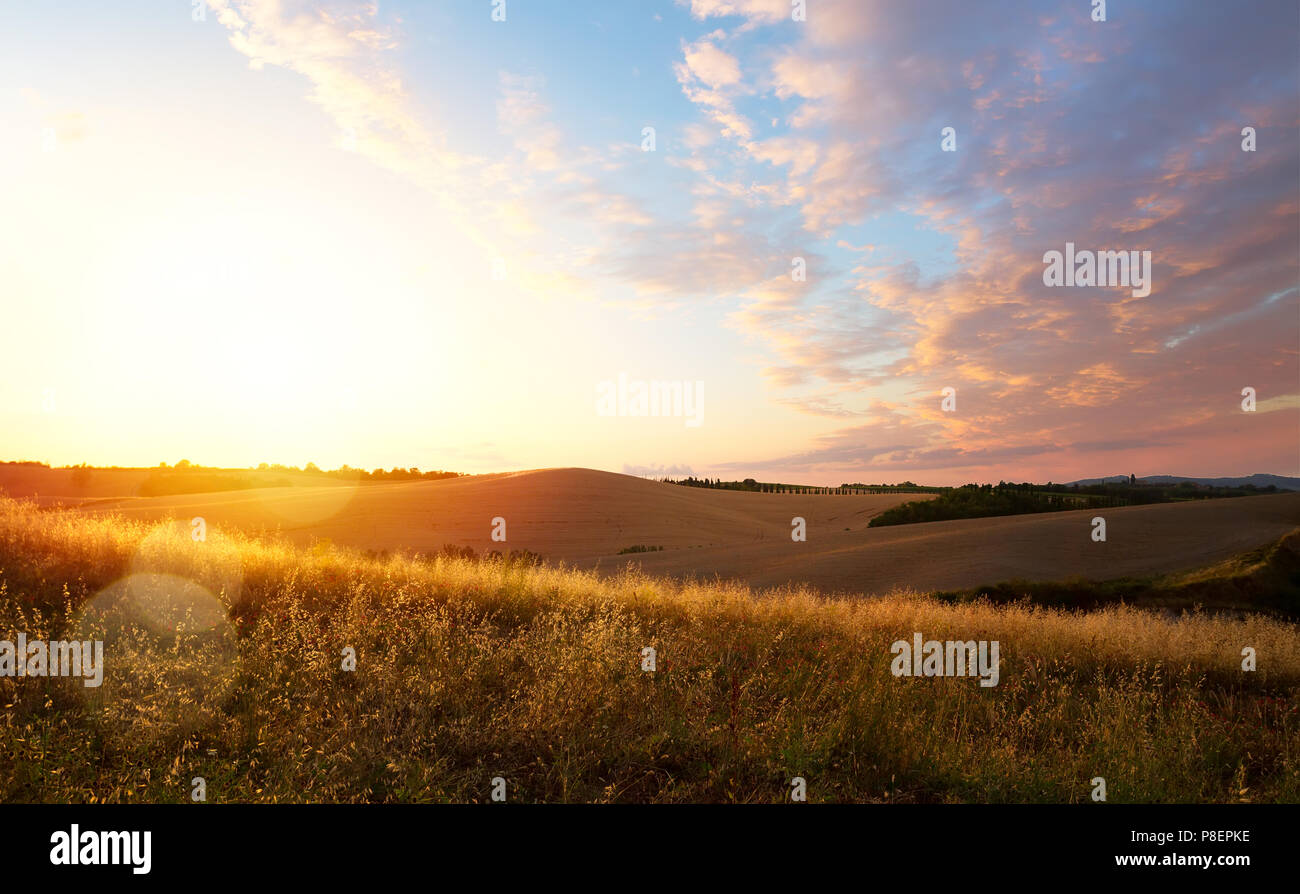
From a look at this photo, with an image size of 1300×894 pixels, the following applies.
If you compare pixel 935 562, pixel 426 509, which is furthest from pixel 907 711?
pixel 426 509

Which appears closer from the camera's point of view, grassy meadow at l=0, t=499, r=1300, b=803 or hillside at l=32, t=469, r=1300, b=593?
grassy meadow at l=0, t=499, r=1300, b=803

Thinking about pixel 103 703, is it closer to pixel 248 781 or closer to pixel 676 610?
pixel 248 781

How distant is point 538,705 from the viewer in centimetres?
569

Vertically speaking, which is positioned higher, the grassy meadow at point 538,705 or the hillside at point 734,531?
the grassy meadow at point 538,705

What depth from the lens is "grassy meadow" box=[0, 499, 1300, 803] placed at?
4.92m

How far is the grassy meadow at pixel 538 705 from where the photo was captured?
492 centimetres

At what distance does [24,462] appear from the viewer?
81.9 metres

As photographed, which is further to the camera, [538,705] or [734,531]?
[734,531]

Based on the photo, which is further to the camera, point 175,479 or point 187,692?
point 175,479

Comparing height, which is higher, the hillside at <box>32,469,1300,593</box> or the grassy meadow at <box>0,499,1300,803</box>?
the grassy meadow at <box>0,499,1300,803</box>

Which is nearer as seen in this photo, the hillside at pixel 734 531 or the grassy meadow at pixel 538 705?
the grassy meadow at pixel 538 705

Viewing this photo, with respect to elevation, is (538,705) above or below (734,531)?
above
